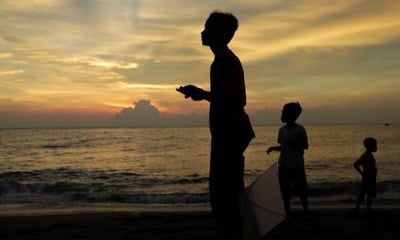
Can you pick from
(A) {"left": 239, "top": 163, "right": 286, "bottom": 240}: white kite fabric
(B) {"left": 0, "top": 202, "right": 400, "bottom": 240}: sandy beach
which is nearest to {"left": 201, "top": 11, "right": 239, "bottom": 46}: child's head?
(A) {"left": 239, "top": 163, "right": 286, "bottom": 240}: white kite fabric

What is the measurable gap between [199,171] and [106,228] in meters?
16.4

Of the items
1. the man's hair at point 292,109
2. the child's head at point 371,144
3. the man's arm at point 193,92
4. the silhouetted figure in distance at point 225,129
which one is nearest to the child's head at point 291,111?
the man's hair at point 292,109

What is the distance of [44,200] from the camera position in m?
13.8

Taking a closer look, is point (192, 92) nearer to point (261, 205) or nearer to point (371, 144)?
point (261, 205)

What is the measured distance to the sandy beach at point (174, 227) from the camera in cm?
664

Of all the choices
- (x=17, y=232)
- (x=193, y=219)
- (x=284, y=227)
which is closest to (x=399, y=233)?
(x=284, y=227)

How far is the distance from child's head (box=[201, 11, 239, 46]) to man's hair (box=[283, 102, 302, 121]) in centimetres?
317

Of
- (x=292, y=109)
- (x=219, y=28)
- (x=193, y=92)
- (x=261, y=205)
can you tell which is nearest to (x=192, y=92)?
(x=193, y=92)

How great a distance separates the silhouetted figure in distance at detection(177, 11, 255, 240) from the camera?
3160 mm

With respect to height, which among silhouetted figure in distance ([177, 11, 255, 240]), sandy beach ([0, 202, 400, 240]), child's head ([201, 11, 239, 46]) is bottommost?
sandy beach ([0, 202, 400, 240])

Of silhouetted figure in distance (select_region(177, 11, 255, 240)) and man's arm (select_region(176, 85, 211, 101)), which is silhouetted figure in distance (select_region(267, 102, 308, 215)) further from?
man's arm (select_region(176, 85, 211, 101))

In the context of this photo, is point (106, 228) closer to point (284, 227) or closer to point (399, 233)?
point (284, 227)

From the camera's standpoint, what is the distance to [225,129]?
3.20m

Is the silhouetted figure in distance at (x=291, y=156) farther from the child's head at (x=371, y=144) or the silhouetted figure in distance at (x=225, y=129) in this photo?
the silhouetted figure in distance at (x=225, y=129)
